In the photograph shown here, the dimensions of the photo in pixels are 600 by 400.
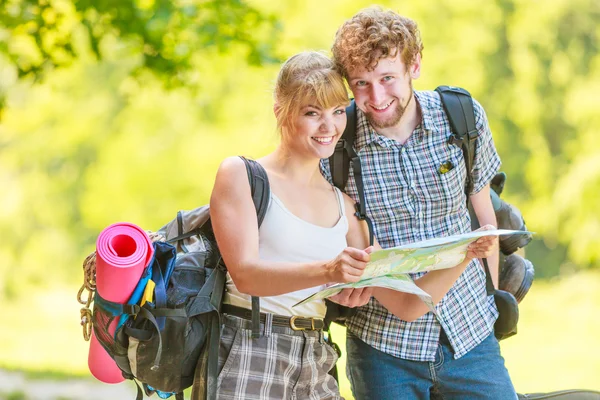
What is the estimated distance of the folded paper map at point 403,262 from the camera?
2279 millimetres

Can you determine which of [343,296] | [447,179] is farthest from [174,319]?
[447,179]

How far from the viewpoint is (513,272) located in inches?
132

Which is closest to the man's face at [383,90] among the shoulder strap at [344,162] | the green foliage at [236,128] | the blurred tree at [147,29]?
the shoulder strap at [344,162]

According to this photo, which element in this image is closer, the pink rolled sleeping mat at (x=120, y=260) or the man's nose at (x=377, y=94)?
the pink rolled sleeping mat at (x=120, y=260)

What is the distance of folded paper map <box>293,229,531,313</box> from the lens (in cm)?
228

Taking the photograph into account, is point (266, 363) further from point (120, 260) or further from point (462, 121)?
point (462, 121)

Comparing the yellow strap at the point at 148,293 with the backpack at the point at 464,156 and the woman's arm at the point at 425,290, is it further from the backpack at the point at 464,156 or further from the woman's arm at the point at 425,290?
the woman's arm at the point at 425,290

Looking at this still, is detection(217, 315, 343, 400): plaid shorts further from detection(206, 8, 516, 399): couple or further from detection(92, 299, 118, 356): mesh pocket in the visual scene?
detection(92, 299, 118, 356): mesh pocket

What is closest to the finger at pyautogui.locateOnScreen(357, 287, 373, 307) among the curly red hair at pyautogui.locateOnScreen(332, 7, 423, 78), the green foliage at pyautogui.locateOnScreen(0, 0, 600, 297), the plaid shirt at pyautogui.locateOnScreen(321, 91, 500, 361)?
the plaid shirt at pyautogui.locateOnScreen(321, 91, 500, 361)

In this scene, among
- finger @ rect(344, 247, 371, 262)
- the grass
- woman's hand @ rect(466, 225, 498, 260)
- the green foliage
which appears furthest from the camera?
the green foliage

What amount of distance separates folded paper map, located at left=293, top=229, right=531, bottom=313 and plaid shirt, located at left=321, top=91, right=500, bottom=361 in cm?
45

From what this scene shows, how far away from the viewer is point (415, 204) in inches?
116

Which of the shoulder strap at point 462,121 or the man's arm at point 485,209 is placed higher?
the shoulder strap at point 462,121

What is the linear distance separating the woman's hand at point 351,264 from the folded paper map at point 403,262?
24mm
